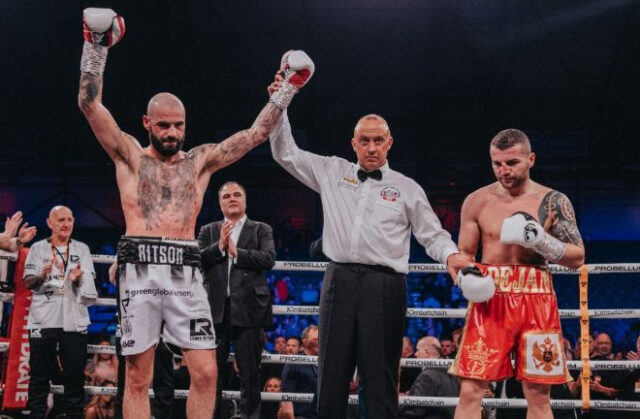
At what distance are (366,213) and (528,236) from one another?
734 mm

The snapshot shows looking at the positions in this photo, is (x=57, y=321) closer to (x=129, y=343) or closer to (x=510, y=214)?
(x=129, y=343)

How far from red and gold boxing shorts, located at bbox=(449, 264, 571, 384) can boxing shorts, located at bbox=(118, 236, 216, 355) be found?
3.67 ft

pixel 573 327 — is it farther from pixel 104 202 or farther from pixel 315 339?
pixel 104 202

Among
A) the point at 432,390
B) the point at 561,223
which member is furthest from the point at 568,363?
the point at 561,223

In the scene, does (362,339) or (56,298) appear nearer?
(362,339)

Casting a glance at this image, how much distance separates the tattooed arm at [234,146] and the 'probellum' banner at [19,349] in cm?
193

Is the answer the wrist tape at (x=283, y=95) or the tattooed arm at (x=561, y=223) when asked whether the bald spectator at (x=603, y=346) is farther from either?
the wrist tape at (x=283, y=95)

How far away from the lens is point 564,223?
2879mm

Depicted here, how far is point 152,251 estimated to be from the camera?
109 inches

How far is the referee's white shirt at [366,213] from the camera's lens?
2.97 meters

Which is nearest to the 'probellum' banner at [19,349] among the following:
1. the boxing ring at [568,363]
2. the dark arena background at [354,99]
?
the boxing ring at [568,363]

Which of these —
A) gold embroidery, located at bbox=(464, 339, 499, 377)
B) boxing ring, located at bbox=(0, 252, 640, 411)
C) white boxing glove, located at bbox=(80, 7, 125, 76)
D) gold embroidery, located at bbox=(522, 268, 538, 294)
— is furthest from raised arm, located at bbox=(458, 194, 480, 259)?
white boxing glove, located at bbox=(80, 7, 125, 76)

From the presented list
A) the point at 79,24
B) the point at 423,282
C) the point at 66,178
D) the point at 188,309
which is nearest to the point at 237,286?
the point at 188,309

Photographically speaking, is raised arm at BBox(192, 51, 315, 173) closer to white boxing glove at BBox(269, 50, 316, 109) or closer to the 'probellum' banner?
white boxing glove at BBox(269, 50, 316, 109)
